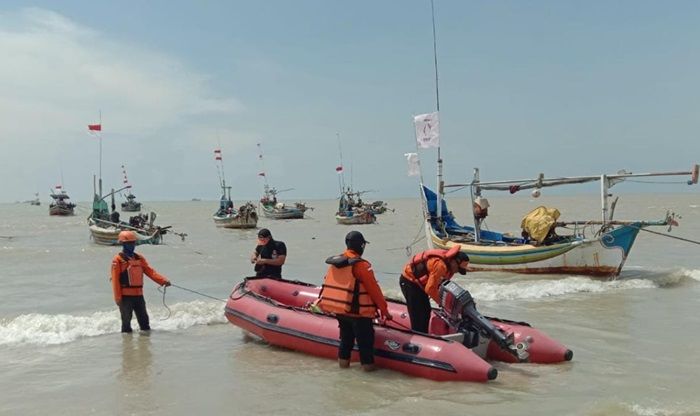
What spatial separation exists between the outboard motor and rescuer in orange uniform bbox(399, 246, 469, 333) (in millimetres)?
118

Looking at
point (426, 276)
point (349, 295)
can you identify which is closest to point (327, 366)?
point (349, 295)

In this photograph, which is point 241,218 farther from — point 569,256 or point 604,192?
point 604,192

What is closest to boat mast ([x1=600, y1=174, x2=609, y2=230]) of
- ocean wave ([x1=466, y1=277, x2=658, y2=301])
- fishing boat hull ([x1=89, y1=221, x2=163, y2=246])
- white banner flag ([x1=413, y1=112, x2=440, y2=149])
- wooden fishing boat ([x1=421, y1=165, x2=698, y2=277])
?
wooden fishing boat ([x1=421, y1=165, x2=698, y2=277])

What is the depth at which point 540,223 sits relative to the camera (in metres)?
15.9

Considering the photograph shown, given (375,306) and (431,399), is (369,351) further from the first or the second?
(431,399)

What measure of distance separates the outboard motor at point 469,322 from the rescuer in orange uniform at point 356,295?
2.47ft

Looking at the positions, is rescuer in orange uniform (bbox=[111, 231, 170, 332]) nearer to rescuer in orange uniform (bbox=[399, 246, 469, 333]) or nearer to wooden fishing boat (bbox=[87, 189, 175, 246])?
rescuer in orange uniform (bbox=[399, 246, 469, 333])

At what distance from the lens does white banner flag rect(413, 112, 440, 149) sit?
17453mm

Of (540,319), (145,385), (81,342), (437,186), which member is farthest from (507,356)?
(437,186)

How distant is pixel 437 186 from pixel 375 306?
12542 millimetres

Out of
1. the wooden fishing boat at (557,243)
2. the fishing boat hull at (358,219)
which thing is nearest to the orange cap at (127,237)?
the wooden fishing boat at (557,243)

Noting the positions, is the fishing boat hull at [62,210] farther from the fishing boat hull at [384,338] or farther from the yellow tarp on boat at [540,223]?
the fishing boat hull at [384,338]

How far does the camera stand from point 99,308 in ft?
42.9

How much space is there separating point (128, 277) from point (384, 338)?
3.96 m
